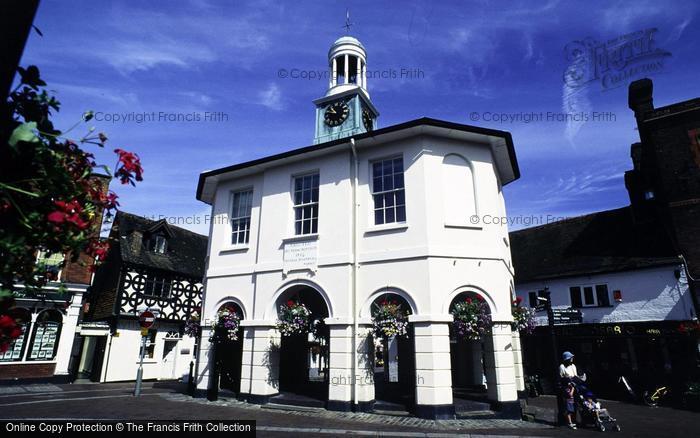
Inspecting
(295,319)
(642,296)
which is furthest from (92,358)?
(642,296)

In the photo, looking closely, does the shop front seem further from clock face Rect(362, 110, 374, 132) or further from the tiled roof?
clock face Rect(362, 110, 374, 132)

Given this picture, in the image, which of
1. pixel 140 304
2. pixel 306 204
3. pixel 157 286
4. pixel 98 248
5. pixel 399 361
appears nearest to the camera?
pixel 98 248

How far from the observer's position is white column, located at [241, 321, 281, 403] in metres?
13.6

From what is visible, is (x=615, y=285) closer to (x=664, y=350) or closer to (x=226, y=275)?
(x=664, y=350)

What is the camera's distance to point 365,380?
1209cm

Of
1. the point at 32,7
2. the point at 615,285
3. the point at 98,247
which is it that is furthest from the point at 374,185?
the point at 615,285

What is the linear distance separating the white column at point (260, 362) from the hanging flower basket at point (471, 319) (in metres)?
6.33

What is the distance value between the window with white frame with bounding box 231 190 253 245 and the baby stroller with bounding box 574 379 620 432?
40.5 feet

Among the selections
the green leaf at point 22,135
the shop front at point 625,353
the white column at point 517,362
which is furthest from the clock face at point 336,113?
the green leaf at point 22,135

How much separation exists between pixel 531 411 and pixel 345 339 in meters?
6.35

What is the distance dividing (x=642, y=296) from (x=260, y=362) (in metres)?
17.9

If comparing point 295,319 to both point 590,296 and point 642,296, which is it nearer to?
point 590,296

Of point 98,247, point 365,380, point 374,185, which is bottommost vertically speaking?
point 365,380

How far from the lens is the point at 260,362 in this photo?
13797 mm
